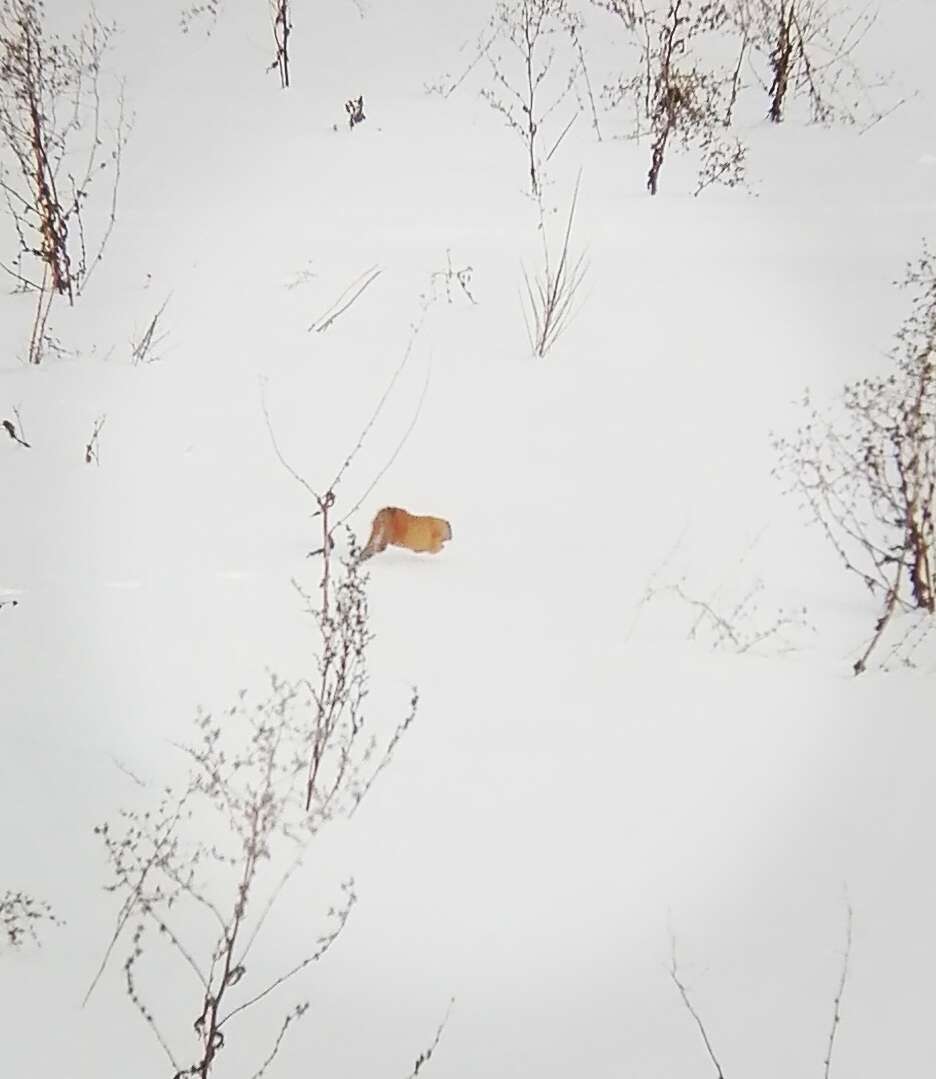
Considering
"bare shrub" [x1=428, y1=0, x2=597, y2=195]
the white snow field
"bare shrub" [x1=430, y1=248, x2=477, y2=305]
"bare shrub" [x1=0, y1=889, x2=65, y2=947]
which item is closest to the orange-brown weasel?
the white snow field

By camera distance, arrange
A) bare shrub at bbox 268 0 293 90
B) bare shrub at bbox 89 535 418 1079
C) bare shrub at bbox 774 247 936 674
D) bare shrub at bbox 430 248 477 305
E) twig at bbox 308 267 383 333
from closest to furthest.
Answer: bare shrub at bbox 89 535 418 1079 → bare shrub at bbox 774 247 936 674 → twig at bbox 308 267 383 333 → bare shrub at bbox 430 248 477 305 → bare shrub at bbox 268 0 293 90

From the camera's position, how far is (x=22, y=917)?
1.76m

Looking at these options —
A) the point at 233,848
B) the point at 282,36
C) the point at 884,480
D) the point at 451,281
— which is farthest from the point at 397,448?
the point at 282,36

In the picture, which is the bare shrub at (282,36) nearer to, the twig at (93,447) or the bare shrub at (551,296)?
the bare shrub at (551,296)

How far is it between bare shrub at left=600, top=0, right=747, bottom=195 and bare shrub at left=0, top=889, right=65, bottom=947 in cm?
492

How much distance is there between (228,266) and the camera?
5.27 m

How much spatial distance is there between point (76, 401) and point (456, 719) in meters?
2.57

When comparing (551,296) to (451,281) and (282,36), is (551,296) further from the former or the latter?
(282,36)

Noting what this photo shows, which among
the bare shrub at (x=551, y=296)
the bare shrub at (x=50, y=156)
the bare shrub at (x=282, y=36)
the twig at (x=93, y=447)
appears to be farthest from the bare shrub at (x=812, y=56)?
the twig at (x=93, y=447)

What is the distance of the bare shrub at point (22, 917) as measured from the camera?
173 cm

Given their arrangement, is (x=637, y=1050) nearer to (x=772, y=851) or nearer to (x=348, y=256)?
(x=772, y=851)

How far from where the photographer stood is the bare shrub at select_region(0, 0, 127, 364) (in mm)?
5070

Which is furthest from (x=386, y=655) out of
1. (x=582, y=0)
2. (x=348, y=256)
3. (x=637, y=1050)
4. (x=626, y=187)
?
(x=582, y=0)

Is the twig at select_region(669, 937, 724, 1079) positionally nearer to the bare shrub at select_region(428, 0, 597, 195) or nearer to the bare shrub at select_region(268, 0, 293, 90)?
the bare shrub at select_region(428, 0, 597, 195)
